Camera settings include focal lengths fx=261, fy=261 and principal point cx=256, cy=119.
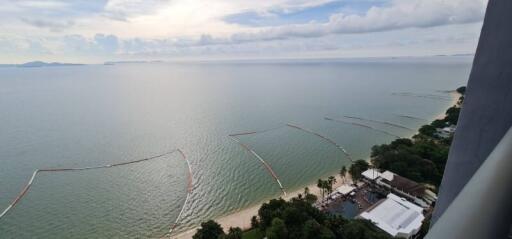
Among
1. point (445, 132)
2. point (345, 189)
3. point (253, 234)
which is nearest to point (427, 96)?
point (445, 132)

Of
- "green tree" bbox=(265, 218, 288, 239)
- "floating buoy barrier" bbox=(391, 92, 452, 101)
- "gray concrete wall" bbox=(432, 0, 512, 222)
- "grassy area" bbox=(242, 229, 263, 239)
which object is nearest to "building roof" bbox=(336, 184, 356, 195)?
"grassy area" bbox=(242, 229, 263, 239)

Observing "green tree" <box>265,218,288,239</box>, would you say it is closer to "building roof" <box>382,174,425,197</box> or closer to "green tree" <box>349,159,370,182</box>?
"green tree" <box>349,159,370,182</box>

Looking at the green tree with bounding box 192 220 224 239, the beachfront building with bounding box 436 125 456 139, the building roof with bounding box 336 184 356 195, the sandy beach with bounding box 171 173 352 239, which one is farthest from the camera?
the beachfront building with bounding box 436 125 456 139

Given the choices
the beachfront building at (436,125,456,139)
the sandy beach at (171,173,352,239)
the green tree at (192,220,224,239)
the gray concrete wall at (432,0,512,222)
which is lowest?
the sandy beach at (171,173,352,239)

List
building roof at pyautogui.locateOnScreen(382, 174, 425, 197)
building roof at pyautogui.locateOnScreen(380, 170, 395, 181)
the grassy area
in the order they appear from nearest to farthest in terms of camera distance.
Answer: the grassy area
building roof at pyautogui.locateOnScreen(382, 174, 425, 197)
building roof at pyautogui.locateOnScreen(380, 170, 395, 181)

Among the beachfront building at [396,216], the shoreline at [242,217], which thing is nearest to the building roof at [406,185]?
the beachfront building at [396,216]

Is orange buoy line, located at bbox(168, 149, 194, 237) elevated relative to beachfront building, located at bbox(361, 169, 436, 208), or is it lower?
lower

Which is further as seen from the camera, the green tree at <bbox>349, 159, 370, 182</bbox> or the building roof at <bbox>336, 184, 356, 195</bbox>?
the green tree at <bbox>349, 159, 370, 182</bbox>
